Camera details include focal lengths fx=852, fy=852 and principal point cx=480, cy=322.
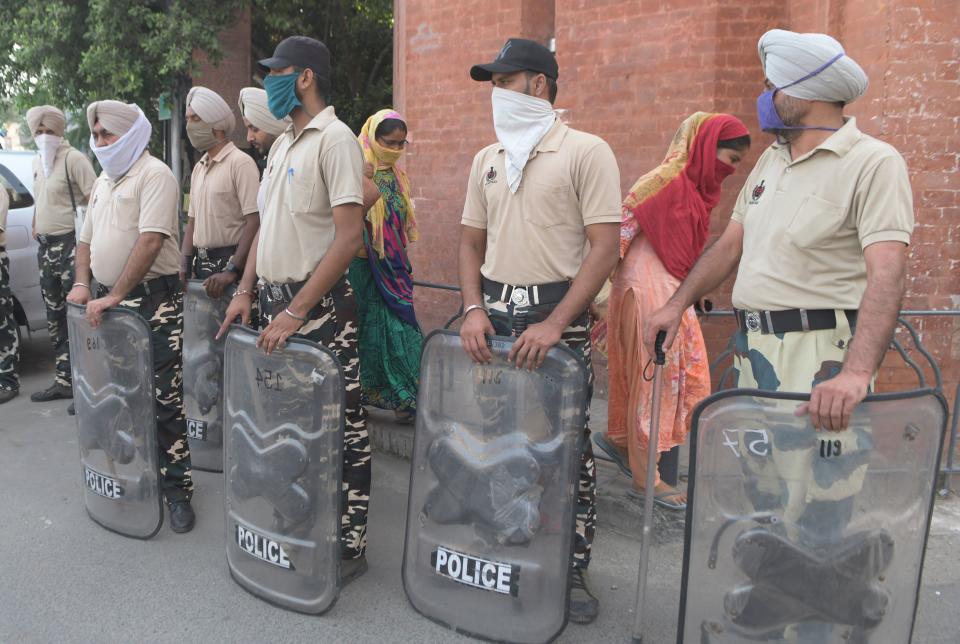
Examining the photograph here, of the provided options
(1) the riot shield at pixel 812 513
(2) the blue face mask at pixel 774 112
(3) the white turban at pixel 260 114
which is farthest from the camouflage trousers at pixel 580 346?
(3) the white turban at pixel 260 114

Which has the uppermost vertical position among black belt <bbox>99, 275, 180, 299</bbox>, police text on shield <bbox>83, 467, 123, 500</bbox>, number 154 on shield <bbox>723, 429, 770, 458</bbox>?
black belt <bbox>99, 275, 180, 299</bbox>

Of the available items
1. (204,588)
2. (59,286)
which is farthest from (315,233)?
(59,286)

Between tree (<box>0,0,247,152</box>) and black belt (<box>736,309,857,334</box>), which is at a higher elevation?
tree (<box>0,0,247,152</box>)

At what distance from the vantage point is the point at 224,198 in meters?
4.94

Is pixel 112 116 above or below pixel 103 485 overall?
above

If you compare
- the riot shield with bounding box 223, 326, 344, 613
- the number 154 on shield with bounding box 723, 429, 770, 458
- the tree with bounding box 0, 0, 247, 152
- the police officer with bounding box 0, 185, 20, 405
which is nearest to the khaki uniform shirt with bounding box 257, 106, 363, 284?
the riot shield with bounding box 223, 326, 344, 613

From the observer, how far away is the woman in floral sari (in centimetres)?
495

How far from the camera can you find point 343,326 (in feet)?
11.8

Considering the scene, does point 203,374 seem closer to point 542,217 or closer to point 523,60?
point 542,217

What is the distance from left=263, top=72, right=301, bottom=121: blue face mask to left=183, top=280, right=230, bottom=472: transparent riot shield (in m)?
1.60

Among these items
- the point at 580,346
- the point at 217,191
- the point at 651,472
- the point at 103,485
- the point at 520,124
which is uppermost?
the point at 520,124

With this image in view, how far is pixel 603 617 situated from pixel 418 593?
0.74 metres

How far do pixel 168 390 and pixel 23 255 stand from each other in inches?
A: 167

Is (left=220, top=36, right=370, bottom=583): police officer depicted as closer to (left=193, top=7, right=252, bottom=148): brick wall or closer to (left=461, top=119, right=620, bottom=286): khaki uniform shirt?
(left=461, top=119, right=620, bottom=286): khaki uniform shirt
